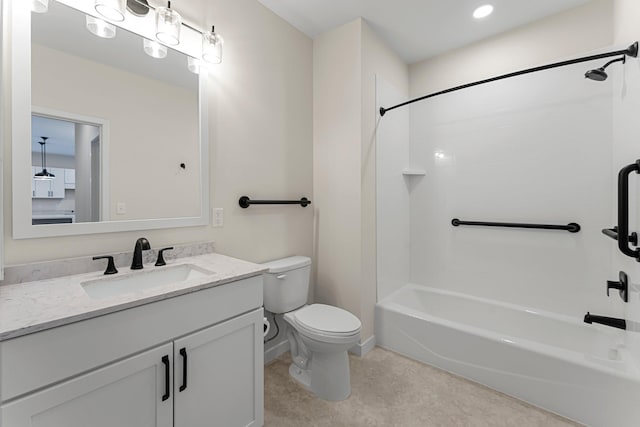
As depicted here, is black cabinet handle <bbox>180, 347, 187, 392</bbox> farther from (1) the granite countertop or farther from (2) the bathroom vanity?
(1) the granite countertop

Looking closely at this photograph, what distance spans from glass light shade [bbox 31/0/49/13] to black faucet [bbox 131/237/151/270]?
1.02 meters

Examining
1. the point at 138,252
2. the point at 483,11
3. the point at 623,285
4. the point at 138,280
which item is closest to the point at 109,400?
the point at 138,280

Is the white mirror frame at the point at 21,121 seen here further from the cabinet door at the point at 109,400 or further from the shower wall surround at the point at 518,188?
the shower wall surround at the point at 518,188

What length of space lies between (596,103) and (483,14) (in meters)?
1.00

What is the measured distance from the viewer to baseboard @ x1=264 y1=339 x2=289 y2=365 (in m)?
2.02

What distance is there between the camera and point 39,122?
1.13 metres

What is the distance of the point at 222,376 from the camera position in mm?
1194

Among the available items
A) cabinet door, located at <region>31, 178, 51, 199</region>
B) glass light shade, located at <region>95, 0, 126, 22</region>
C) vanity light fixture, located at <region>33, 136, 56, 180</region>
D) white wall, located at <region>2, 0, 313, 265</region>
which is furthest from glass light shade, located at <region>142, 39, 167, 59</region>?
cabinet door, located at <region>31, 178, 51, 199</region>

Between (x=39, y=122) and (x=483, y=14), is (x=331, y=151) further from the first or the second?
(x=39, y=122)

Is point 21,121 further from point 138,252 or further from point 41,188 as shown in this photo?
point 138,252

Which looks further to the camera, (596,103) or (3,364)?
(596,103)

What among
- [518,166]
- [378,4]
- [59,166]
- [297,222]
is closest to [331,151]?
[297,222]

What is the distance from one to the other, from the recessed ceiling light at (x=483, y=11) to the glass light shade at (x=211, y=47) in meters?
1.79

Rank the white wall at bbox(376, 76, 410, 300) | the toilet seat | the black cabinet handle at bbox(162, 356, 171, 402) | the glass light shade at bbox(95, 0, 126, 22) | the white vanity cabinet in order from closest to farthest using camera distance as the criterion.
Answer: the white vanity cabinet < the black cabinet handle at bbox(162, 356, 171, 402) < the glass light shade at bbox(95, 0, 126, 22) < the toilet seat < the white wall at bbox(376, 76, 410, 300)
